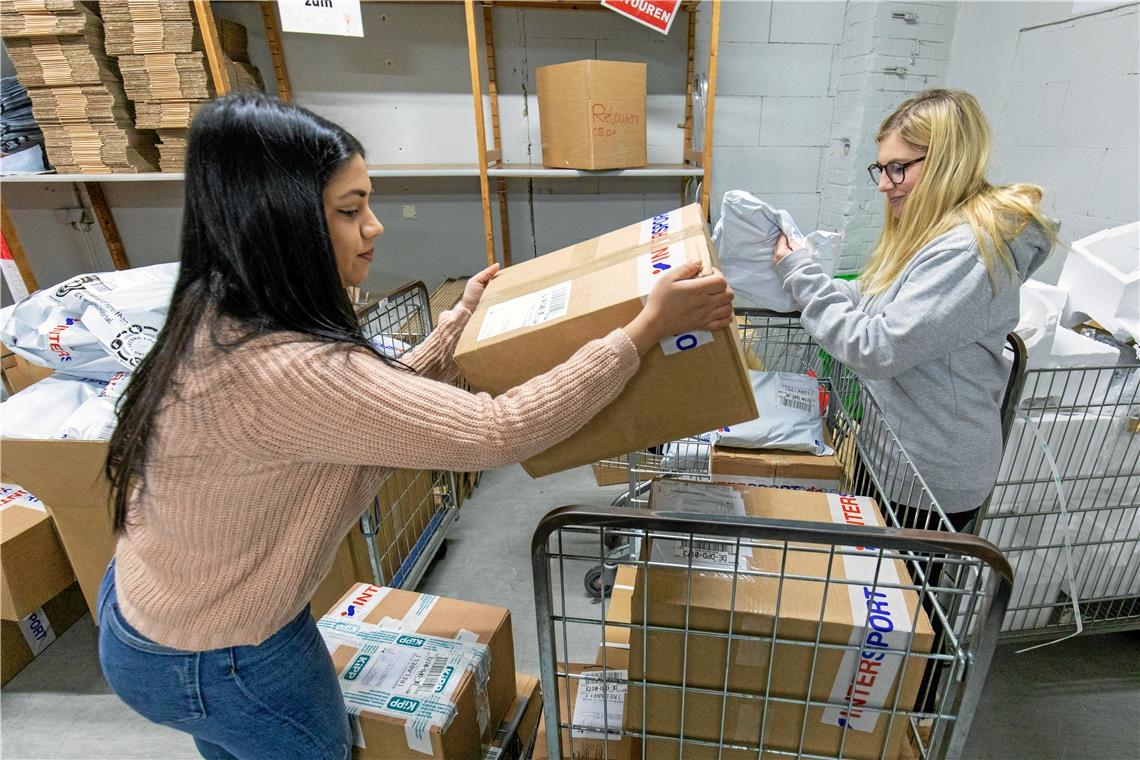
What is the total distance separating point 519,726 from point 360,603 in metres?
0.45

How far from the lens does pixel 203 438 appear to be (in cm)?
74

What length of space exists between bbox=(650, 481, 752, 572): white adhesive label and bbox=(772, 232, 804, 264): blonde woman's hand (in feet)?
1.92

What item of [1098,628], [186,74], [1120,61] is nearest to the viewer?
[1098,628]

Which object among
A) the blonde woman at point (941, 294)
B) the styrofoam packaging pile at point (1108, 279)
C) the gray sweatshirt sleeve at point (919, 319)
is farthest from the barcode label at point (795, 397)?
the styrofoam packaging pile at point (1108, 279)

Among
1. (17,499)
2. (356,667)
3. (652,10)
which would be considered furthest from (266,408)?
(652,10)

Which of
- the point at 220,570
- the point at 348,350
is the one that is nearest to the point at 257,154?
the point at 348,350

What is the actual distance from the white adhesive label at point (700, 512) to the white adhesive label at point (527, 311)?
0.32 metres

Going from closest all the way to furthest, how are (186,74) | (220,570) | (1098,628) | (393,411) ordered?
(393,411), (220,570), (1098,628), (186,74)

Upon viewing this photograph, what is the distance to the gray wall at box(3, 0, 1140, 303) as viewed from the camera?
8.62 ft

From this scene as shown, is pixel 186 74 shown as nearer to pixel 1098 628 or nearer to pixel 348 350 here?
pixel 348 350

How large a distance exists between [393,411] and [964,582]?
0.82m

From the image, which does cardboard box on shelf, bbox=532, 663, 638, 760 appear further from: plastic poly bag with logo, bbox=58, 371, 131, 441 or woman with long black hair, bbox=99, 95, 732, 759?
plastic poly bag with logo, bbox=58, 371, 131, 441

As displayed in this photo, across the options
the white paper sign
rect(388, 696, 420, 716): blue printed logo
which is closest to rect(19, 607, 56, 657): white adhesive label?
rect(388, 696, 420, 716): blue printed logo

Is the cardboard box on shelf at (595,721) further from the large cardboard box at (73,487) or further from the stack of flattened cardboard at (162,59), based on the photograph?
the stack of flattened cardboard at (162,59)
